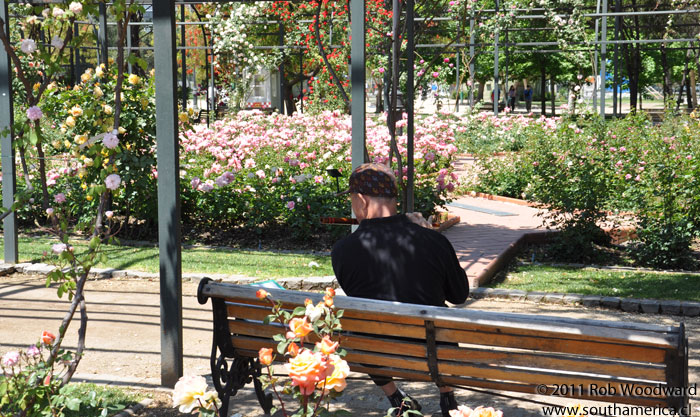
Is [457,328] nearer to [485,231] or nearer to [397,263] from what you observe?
[397,263]

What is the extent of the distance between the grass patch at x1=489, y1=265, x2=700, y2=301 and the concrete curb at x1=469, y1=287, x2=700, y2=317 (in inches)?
7.0

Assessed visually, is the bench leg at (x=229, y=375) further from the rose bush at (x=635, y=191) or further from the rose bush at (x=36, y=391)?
the rose bush at (x=635, y=191)

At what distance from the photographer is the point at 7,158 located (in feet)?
24.3

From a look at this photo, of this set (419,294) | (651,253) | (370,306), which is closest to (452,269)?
(419,294)

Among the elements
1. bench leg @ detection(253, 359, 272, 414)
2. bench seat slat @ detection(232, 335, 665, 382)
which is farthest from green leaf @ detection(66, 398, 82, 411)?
bench leg @ detection(253, 359, 272, 414)

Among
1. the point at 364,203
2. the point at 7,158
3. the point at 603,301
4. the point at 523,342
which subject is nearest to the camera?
the point at 523,342

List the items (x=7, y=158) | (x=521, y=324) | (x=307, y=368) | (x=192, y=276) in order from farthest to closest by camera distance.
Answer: (x=7, y=158)
(x=192, y=276)
(x=521, y=324)
(x=307, y=368)

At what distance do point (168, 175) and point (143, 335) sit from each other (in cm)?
195

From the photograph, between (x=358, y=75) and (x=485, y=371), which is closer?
(x=485, y=371)

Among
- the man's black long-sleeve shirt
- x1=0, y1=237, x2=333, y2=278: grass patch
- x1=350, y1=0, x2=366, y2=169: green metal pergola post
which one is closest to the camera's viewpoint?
the man's black long-sleeve shirt

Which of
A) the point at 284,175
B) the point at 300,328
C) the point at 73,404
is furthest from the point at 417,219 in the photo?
the point at 284,175

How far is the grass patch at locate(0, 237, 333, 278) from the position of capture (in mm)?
7492

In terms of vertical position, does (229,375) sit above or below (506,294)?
above

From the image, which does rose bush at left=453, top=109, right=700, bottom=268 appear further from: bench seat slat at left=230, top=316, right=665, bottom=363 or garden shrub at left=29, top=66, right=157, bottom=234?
bench seat slat at left=230, top=316, right=665, bottom=363
